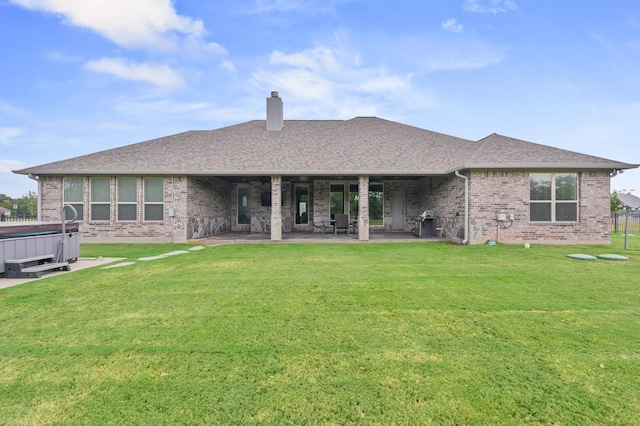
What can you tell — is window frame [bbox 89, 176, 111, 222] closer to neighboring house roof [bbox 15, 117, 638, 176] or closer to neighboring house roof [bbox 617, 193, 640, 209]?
neighboring house roof [bbox 15, 117, 638, 176]

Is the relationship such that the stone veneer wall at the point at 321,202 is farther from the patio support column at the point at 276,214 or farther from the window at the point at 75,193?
the window at the point at 75,193

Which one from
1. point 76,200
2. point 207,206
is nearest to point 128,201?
point 76,200

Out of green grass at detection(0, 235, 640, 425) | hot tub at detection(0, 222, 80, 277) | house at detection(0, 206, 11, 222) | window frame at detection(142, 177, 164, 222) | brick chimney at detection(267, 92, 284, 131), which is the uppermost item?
brick chimney at detection(267, 92, 284, 131)

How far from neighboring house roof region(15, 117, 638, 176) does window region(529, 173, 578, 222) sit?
604 mm

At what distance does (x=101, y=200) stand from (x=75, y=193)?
110 centimetres

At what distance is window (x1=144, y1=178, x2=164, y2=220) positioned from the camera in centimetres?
1218

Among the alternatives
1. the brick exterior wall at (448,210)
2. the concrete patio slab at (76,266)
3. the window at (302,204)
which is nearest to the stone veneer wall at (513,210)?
the brick exterior wall at (448,210)

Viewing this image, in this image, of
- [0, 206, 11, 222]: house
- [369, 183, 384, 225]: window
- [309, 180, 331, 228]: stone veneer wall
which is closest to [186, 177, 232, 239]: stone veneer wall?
[309, 180, 331, 228]: stone veneer wall

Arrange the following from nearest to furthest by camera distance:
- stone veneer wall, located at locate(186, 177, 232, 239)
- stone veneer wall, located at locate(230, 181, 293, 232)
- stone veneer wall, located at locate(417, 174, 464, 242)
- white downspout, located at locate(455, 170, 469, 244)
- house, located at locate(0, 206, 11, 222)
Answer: white downspout, located at locate(455, 170, 469, 244), house, located at locate(0, 206, 11, 222), stone veneer wall, located at locate(417, 174, 464, 242), stone veneer wall, located at locate(186, 177, 232, 239), stone veneer wall, located at locate(230, 181, 293, 232)

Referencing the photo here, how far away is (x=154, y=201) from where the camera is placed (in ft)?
40.1

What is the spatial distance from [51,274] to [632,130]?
28011mm

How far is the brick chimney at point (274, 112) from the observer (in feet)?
53.4

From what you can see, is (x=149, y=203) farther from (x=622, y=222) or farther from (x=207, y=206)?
(x=622, y=222)

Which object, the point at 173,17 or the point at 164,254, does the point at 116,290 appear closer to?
the point at 164,254
